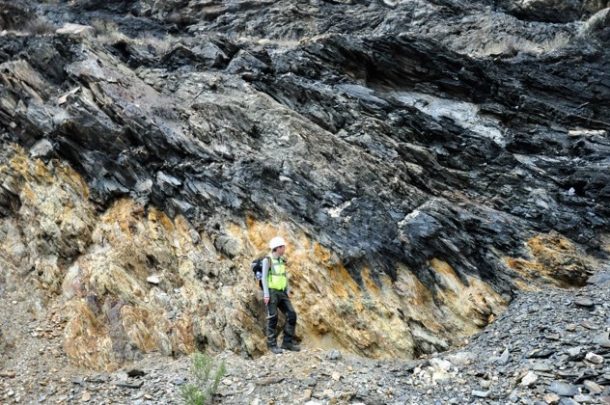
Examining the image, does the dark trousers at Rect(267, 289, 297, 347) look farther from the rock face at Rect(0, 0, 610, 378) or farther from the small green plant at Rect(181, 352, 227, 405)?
the small green plant at Rect(181, 352, 227, 405)

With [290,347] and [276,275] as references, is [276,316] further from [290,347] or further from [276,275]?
[276,275]

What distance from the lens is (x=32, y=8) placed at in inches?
667

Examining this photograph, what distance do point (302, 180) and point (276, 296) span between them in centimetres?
333

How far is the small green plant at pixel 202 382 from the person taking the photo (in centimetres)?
743

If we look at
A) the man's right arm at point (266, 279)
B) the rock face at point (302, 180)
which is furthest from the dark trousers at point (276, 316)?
the rock face at point (302, 180)

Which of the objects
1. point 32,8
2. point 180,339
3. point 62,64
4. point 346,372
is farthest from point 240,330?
point 32,8

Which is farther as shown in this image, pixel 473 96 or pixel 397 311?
pixel 473 96

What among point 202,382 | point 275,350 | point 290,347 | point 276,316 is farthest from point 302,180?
point 202,382

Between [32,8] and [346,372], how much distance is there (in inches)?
643

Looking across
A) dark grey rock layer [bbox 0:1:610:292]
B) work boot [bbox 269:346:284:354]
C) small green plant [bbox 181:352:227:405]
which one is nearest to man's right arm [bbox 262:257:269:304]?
work boot [bbox 269:346:284:354]

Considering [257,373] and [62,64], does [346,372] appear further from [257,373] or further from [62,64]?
[62,64]

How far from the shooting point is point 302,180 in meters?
11.6

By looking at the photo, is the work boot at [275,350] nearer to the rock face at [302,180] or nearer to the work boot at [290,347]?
the work boot at [290,347]

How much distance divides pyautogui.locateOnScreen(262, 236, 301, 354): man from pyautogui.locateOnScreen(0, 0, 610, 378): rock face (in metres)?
0.35
